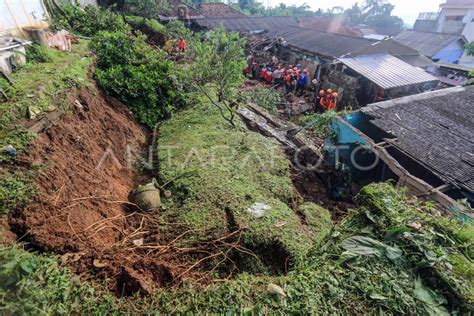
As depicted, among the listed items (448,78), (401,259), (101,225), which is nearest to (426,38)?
(448,78)

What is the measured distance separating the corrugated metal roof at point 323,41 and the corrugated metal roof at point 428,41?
1102 centimetres

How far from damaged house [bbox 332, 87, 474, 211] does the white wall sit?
10643 mm

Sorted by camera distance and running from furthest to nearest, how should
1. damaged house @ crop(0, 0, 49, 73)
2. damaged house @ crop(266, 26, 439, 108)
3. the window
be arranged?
the window, damaged house @ crop(266, 26, 439, 108), damaged house @ crop(0, 0, 49, 73)

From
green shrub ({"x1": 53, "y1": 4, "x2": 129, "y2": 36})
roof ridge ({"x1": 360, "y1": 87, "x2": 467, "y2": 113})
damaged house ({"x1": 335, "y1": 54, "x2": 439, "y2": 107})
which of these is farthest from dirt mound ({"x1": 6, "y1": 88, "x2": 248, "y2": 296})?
damaged house ({"x1": 335, "y1": 54, "x2": 439, "y2": 107})

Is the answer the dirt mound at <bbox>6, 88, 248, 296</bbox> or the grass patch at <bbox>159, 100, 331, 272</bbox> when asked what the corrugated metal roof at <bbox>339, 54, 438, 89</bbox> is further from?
the dirt mound at <bbox>6, 88, 248, 296</bbox>

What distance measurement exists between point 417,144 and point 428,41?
24.3 m

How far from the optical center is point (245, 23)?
27547mm

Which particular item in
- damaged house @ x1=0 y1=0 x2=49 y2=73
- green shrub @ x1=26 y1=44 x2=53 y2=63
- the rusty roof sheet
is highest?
damaged house @ x1=0 y1=0 x2=49 y2=73

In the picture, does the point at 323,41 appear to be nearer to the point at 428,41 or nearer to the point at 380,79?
the point at 380,79

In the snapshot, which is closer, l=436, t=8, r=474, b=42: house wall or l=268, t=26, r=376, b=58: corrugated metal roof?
l=268, t=26, r=376, b=58: corrugated metal roof

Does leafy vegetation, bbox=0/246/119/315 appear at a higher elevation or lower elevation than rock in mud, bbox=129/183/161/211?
higher

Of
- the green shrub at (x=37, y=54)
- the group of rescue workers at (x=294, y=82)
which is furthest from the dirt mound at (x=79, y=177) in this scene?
the group of rescue workers at (x=294, y=82)

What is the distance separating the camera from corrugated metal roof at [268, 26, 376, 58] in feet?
53.5

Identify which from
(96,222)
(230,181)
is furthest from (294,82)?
(96,222)
